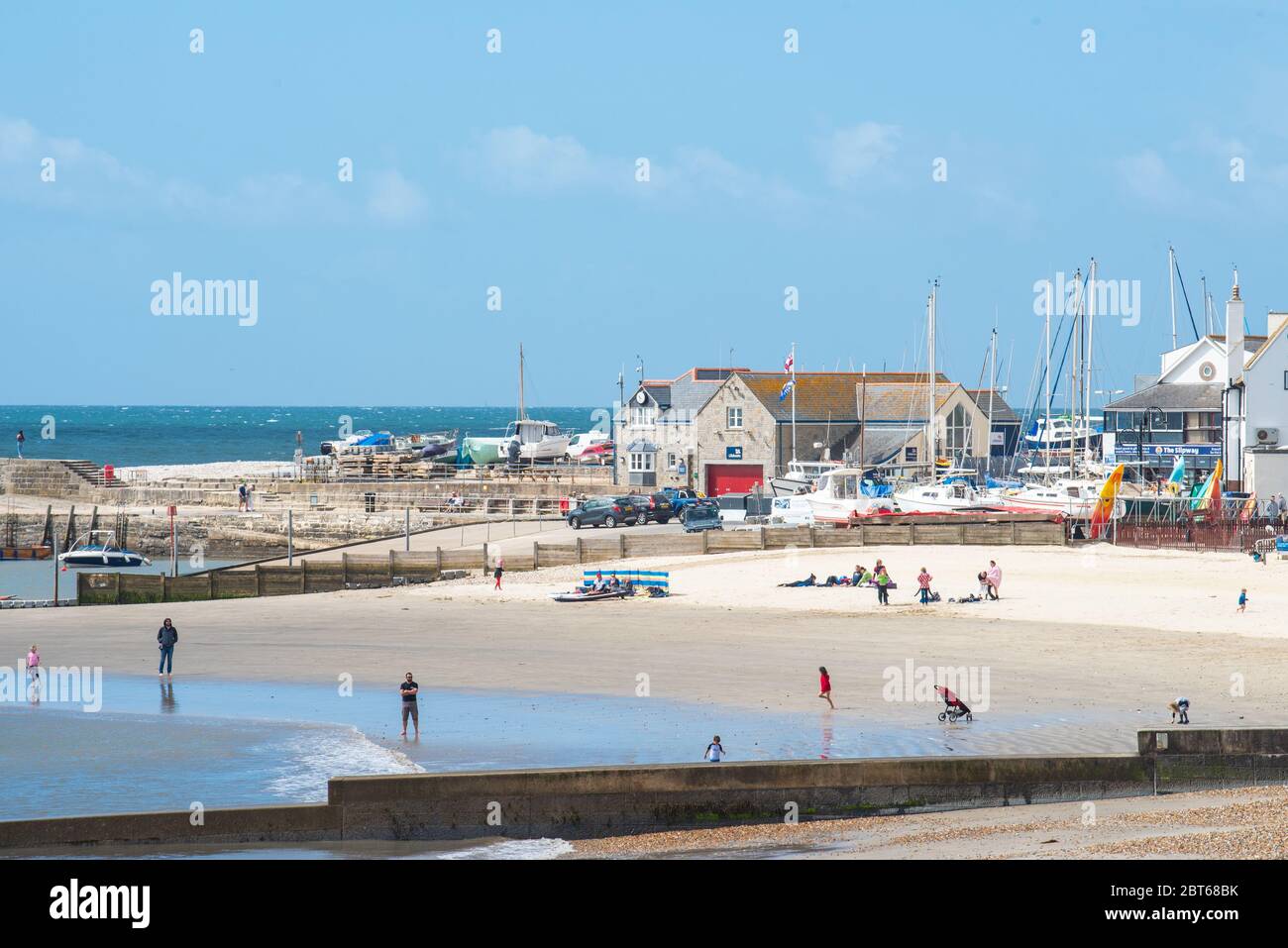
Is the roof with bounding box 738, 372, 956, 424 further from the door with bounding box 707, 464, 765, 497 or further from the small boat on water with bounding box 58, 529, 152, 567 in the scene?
the small boat on water with bounding box 58, 529, 152, 567

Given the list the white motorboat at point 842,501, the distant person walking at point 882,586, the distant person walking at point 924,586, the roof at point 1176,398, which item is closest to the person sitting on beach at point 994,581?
the distant person walking at point 924,586

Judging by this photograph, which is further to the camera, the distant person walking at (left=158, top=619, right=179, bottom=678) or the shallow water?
the distant person walking at (left=158, top=619, right=179, bottom=678)

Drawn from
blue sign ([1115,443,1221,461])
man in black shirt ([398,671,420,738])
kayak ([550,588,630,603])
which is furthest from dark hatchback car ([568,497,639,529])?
man in black shirt ([398,671,420,738])

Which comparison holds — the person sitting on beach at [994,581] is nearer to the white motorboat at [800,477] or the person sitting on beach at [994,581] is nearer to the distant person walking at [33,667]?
the distant person walking at [33,667]

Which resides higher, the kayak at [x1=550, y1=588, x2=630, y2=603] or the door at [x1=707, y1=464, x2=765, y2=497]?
the door at [x1=707, y1=464, x2=765, y2=497]

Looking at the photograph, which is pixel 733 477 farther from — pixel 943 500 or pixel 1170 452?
pixel 1170 452

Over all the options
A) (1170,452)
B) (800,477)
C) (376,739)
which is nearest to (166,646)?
(376,739)

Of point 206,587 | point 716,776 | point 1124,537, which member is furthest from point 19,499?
point 716,776

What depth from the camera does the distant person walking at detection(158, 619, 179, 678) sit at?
3122 centimetres

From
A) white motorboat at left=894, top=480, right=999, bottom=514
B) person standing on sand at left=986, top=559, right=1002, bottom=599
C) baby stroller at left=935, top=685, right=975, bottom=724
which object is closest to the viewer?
baby stroller at left=935, top=685, right=975, bottom=724

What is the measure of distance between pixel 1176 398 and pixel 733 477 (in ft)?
75.9

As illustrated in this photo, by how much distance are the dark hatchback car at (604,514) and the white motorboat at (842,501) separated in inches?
297

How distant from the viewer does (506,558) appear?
162 feet

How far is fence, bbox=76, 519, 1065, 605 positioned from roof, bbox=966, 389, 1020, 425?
123 feet
